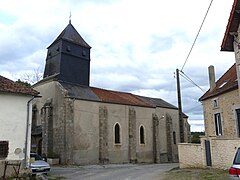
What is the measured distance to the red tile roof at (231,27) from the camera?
38.1 ft

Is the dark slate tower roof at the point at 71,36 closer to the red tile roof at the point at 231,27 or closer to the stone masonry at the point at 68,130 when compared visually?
the stone masonry at the point at 68,130

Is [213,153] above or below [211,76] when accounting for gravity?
below

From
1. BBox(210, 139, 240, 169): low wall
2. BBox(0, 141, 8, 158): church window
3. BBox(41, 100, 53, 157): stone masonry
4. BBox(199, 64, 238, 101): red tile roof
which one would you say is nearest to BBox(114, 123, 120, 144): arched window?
BBox(41, 100, 53, 157): stone masonry

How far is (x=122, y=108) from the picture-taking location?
29.7m

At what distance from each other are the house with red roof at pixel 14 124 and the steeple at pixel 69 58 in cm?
1312

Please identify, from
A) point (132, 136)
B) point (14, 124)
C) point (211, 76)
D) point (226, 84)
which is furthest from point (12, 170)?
point (132, 136)

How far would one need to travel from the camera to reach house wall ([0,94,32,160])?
1326 cm

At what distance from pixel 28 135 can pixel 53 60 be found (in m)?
16.7

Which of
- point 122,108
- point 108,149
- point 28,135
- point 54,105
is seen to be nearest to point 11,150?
point 28,135

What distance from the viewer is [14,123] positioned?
13594 mm

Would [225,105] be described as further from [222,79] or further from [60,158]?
[60,158]

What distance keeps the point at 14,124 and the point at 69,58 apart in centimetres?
1634

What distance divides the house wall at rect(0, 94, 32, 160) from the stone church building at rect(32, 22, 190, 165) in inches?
406

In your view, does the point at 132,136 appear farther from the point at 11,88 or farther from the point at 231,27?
the point at 231,27
